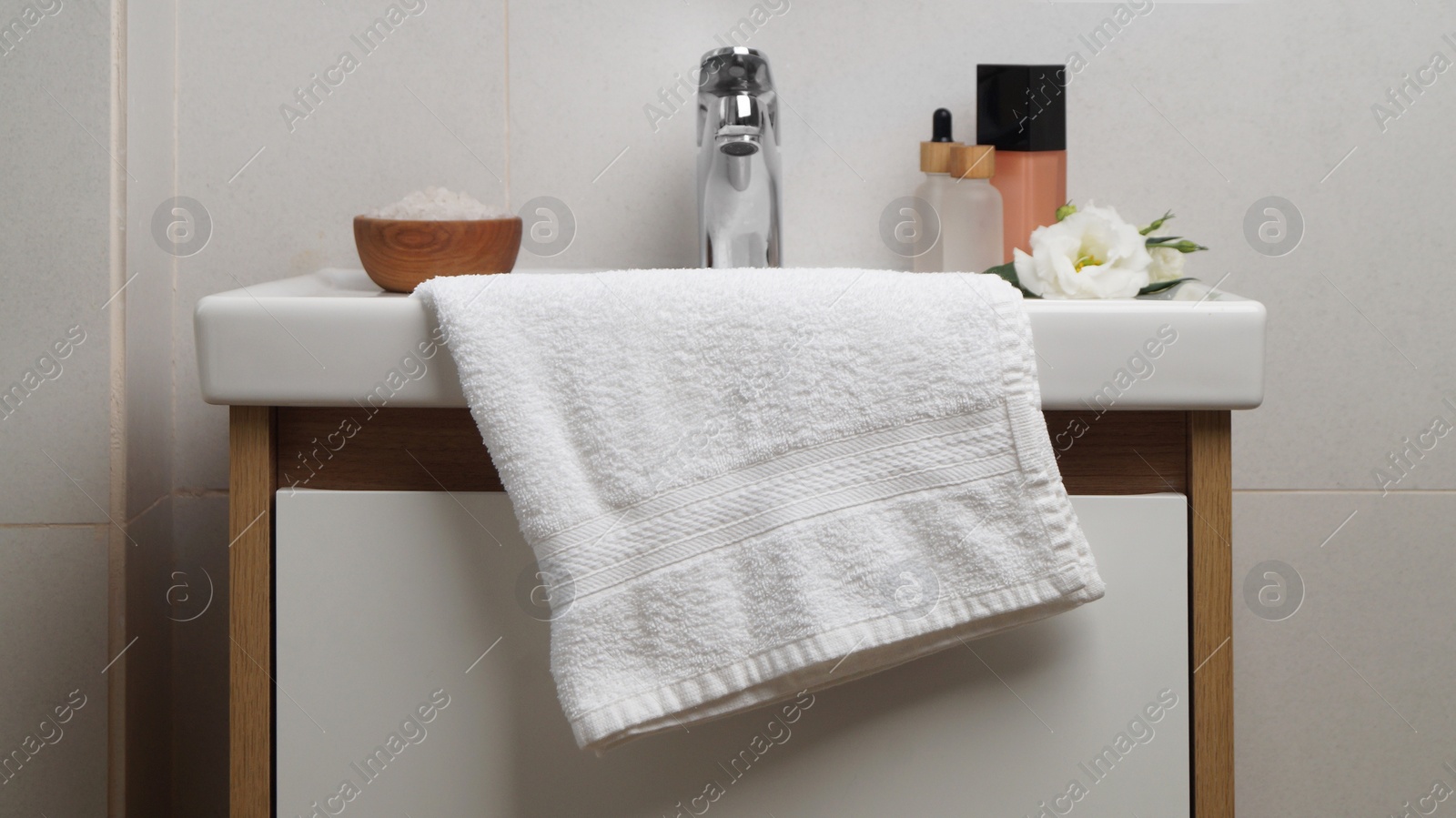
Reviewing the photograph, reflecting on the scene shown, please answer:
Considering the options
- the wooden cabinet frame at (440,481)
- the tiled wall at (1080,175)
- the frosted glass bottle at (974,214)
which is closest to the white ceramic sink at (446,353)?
the wooden cabinet frame at (440,481)

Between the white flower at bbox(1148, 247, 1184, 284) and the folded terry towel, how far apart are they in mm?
191

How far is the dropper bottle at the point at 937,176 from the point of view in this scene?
74 cm

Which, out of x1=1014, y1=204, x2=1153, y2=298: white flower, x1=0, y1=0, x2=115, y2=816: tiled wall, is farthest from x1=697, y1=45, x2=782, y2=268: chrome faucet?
x1=0, y1=0, x2=115, y2=816: tiled wall

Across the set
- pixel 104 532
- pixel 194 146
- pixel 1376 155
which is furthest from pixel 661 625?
pixel 1376 155

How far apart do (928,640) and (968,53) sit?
1.75 ft

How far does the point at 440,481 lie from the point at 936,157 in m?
0.44

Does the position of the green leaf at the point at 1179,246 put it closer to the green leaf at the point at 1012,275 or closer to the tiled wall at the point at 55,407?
the green leaf at the point at 1012,275

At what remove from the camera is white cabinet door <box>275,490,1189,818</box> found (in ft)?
1.70

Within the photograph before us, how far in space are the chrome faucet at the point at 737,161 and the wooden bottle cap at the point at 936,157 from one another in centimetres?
11

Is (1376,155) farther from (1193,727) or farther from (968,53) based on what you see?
(1193,727)

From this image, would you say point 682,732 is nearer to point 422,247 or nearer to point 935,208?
point 422,247

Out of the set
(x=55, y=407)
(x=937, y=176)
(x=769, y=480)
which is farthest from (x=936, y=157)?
(x=55, y=407)

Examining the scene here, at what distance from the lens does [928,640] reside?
1.60 feet

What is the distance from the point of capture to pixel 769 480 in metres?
0.48
